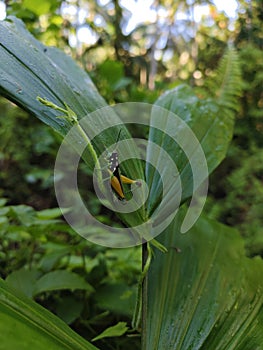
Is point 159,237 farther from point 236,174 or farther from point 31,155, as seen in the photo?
point 31,155

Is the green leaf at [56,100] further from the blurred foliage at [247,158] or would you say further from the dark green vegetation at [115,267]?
the blurred foliage at [247,158]

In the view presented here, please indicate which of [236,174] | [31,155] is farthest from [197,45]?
[31,155]

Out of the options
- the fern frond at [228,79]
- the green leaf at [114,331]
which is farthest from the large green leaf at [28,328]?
the fern frond at [228,79]

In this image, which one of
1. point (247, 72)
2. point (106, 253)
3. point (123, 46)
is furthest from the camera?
point (123, 46)

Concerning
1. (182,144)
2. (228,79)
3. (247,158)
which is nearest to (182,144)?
(182,144)

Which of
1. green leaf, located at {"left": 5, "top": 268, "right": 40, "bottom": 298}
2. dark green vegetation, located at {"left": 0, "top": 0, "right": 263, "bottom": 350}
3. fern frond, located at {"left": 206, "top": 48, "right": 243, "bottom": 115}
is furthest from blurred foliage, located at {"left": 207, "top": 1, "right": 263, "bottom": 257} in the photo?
green leaf, located at {"left": 5, "top": 268, "right": 40, "bottom": 298}

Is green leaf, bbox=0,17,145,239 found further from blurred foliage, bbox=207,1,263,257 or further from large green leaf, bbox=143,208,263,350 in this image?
blurred foliage, bbox=207,1,263,257
